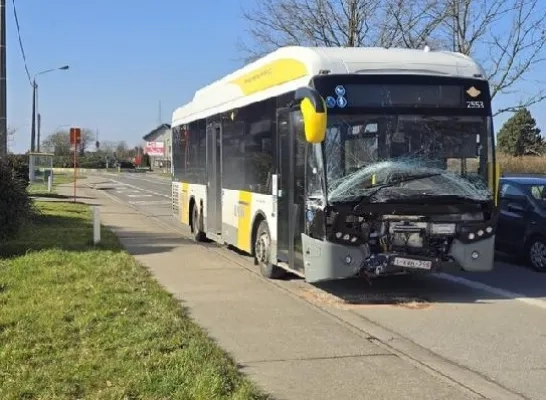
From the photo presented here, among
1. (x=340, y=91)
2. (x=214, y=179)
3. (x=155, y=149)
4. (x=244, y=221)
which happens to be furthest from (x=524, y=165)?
(x=155, y=149)

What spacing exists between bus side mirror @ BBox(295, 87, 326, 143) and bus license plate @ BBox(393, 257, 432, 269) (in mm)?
1806

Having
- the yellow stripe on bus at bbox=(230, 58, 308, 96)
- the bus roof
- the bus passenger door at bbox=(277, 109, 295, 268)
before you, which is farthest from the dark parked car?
the yellow stripe on bus at bbox=(230, 58, 308, 96)

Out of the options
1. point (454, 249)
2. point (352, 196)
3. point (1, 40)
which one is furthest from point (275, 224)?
point (1, 40)

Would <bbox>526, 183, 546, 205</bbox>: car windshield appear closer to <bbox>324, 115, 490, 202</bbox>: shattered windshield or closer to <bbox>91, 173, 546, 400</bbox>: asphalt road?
<bbox>91, 173, 546, 400</bbox>: asphalt road

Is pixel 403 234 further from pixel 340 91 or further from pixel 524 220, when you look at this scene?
pixel 524 220

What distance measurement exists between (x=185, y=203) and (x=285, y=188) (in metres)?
7.69

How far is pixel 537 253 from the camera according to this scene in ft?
40.3

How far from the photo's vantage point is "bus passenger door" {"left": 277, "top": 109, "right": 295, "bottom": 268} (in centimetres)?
955

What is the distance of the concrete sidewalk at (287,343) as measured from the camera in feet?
18.5

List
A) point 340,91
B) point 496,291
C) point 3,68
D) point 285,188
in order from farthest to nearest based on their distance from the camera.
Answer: point 3,68 → point 496,291 → point 285,188 → point 340,91

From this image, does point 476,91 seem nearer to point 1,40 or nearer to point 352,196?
point 352,196

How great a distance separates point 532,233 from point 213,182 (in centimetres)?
604

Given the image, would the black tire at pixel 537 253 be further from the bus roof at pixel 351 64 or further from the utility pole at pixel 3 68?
the utility pole at pixel 3 68

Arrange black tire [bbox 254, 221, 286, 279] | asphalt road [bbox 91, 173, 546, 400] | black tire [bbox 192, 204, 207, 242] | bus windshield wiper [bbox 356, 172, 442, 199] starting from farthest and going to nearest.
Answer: black tire [bbox 192, 204, 207, 242] → black tire [bbox 254, 221, 286, 279] → bus windshield wiper [bbox 356, 172, 442, 199] → asphalt road [bbox 91, 173, 546, 400]
